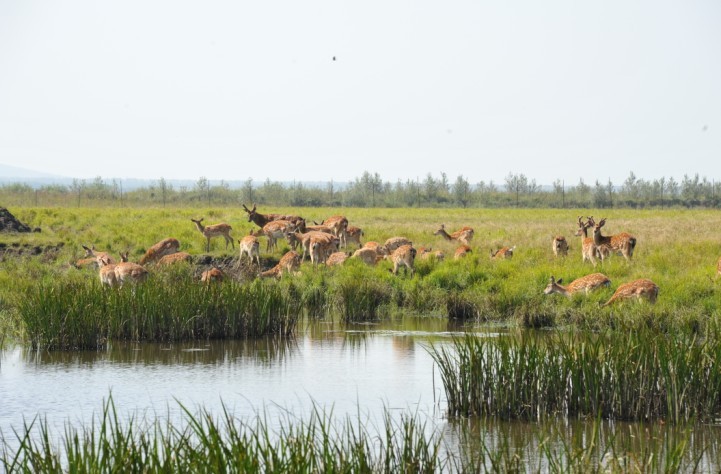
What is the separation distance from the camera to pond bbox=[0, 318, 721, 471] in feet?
37.8

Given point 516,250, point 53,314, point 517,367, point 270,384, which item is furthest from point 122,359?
point 516,250

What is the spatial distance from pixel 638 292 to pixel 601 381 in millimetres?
7650

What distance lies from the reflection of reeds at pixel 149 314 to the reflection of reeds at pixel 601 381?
720 centimetres

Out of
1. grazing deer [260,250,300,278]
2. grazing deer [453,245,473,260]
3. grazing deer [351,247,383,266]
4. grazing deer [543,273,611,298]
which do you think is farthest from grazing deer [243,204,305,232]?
grazing deer [543,273,611,298]

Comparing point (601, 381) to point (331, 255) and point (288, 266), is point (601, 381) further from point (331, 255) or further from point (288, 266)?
point (331, 255)

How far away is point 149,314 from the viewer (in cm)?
1788

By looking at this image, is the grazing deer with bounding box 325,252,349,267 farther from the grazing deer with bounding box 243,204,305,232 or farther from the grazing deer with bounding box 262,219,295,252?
the grazing deer with bounding box 243,204,305,232

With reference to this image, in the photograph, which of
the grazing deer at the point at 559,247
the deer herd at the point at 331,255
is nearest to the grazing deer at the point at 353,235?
the deer herd at the point at 331,255

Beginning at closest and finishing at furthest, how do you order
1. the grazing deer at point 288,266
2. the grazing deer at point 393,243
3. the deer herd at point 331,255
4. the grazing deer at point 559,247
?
the deer herd at point 331,255 < the grazing deer at point 288,266 < the grazing deer at point 559,247 < the grazing deer at point 393,243

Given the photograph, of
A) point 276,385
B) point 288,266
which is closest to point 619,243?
point 288,266

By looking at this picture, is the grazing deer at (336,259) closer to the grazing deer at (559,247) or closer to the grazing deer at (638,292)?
the grazing deer at (559,247)

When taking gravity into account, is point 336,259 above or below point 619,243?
below

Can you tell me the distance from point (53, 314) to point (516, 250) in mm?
16011

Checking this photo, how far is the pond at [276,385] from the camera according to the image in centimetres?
1151
